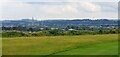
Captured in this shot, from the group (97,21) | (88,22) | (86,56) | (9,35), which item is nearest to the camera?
(86,56)

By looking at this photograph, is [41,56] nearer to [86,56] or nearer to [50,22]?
[86,56]

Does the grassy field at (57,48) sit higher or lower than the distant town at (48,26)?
lower

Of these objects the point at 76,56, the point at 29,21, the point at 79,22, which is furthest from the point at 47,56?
the point at 79,22

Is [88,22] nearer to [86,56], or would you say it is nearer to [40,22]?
[40,22]

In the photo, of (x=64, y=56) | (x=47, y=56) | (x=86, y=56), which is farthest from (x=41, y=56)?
(x=86, y=56)

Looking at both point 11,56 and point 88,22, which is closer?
point 11,56

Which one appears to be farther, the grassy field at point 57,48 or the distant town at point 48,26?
the distant town at point 48,26

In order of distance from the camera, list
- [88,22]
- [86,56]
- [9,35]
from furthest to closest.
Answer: [88,22], [9,35], [86,56]

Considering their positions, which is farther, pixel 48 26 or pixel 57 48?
pixel 48 26

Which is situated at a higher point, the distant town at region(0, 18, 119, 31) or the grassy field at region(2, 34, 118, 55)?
the distant town at region(0, 18, 119, 31)

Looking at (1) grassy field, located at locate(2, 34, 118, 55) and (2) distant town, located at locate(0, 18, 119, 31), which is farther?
(2) distant town, located at locate(0, 18, 119, 31)

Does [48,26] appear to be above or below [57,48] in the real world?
above
